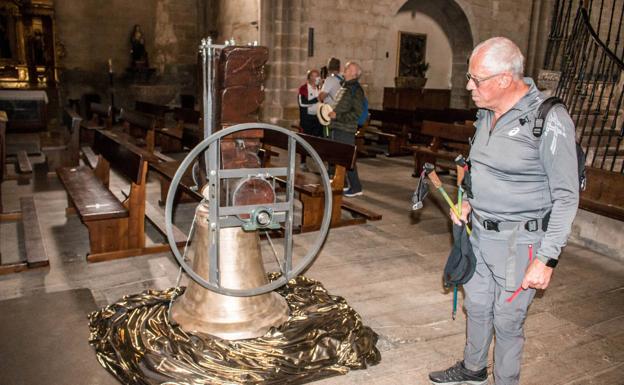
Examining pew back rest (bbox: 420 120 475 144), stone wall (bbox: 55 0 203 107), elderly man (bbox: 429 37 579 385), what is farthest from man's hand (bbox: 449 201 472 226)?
stone wall (bbox: 55 0 203 107)

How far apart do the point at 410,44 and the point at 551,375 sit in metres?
12.4

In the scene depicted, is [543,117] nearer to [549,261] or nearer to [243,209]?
[549,261]

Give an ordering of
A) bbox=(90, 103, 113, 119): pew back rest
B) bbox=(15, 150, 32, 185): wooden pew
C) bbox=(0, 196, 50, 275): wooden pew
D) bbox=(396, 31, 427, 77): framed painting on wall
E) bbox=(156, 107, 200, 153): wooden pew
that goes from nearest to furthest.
Result: bbox=(0, 196, 50, 275): wooden pew
bbox=(15, 150, 32, 185): wooden pew
bbox=(156, 107, 200, 153): wooden pew
bbox=(90, 103, 113, 119): pew back rest
bbox=(396, 31, 427, 77): framed painting on wall

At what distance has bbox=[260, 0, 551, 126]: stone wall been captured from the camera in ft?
35.7

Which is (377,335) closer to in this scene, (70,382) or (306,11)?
(70,382)

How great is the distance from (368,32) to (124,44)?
7.05m

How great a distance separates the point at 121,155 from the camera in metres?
4.79

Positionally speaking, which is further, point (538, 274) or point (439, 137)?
point (439, 137)

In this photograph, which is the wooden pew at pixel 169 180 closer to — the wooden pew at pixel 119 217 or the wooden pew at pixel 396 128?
the wooden pew at pixel 119 217

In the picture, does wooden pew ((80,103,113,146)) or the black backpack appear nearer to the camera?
the black backpack

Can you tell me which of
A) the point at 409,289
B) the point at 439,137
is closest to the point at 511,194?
the point at 409,289

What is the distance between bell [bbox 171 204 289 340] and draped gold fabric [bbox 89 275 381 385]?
0.06m

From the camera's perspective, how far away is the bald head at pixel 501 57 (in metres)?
2.04

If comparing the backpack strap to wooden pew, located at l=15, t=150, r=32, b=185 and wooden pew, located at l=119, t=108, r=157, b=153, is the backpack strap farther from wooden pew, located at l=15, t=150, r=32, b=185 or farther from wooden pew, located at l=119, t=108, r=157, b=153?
wooden pew, located at l=15, t=150, r=32, b=185
